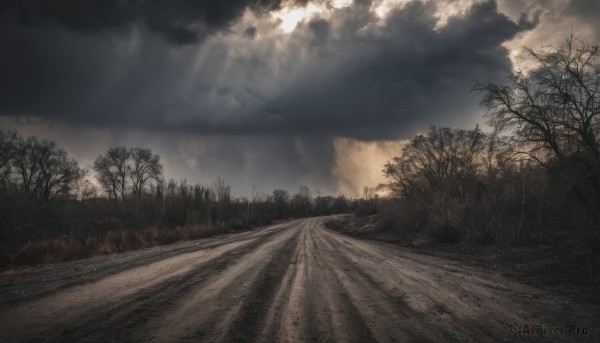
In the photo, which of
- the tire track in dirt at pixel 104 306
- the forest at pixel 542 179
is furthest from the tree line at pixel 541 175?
the tire track in dirt at pixel 104 306

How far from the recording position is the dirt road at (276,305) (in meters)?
4.30

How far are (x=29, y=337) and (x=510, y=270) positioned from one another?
10.4m

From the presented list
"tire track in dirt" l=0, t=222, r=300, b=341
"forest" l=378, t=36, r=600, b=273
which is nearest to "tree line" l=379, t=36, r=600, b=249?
"forest" l=378, t=36, r=600, b=273

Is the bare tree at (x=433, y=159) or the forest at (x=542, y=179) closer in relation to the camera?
the forest at (x=542, y=179)

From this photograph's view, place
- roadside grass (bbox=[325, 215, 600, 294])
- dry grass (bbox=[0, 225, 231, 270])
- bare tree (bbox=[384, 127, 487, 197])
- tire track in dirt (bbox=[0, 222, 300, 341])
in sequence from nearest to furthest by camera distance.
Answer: tire track in dirt (bbox=[0, 222, 300, 341]), roadside grass (bbox=[325, 215, 600, 294]), dry grass (bbox=[0, 225, 231, 270]), bare tree (bbox=[384, 127, 487, 197])

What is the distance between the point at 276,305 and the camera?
5559 mm

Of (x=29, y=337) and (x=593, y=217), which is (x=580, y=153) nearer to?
(x=593, y=217)

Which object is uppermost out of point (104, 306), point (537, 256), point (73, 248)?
point (73, 248)

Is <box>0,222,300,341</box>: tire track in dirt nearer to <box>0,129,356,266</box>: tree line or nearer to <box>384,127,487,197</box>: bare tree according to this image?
<box>0,129,356,266</box>: tree line

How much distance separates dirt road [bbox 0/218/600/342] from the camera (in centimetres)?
430

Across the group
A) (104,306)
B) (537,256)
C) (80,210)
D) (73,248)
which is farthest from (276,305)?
(80,210)

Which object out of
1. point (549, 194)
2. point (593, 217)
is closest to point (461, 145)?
point (549, 194)

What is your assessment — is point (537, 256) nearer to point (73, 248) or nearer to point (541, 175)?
point (541, 175)

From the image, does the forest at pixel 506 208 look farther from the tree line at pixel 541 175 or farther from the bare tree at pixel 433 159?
the bare tree at pixel 433 159
